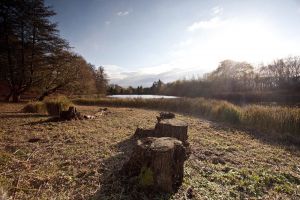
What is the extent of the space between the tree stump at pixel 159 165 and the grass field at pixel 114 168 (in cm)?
11

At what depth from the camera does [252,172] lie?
302cm

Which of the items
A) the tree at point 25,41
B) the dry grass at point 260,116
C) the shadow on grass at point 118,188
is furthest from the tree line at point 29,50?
the shadow on grass at point 118,188

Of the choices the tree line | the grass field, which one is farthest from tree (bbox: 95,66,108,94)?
the grass field

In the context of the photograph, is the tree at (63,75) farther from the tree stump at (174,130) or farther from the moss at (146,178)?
the moss at (146,178)

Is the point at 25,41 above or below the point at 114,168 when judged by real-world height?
above

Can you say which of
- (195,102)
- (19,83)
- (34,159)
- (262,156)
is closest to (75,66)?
(19,83)

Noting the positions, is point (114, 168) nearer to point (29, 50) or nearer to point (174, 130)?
point (174, 130)

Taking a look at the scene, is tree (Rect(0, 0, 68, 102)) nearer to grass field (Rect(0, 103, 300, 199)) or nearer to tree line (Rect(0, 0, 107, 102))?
tree line (Rect(0, 0, 107, 102))

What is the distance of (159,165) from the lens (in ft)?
7.59

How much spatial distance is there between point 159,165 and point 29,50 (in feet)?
50.5

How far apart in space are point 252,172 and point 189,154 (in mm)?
980

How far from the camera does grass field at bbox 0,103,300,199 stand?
2.36 metres

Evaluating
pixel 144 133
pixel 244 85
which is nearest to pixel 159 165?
pixel 144 133

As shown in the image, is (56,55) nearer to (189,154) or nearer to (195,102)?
(195,102)
